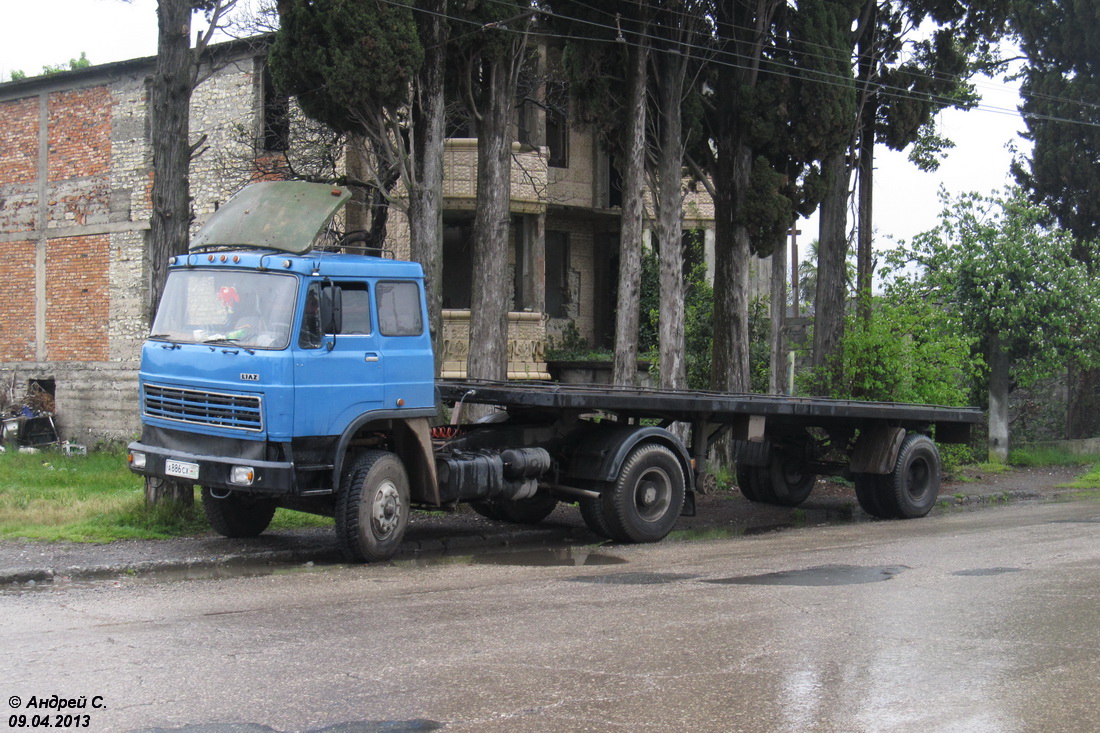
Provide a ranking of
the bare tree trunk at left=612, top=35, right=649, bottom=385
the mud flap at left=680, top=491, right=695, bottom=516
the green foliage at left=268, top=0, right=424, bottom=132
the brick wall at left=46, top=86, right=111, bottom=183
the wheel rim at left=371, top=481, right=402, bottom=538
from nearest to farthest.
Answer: the wheel rim at left=371, top=481, right=402, bottom=538, the mud flap at left=680, top=491, right=695, bottom=516, the green foliage at left=268, top=0, right=424, bottom=132, the bare tree trunk at left=612, top=35, right=649, bottom=385, the brick wall at left=46, top=86, right=111, bottom=183

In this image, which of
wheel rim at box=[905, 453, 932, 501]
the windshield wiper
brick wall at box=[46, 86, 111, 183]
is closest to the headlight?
the windshield wiper

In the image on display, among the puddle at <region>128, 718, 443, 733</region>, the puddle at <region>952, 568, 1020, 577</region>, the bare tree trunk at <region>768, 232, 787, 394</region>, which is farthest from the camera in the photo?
the bare tree trunk at <region>768, 232, 787, 394</region>

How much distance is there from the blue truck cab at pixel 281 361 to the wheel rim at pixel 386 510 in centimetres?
6

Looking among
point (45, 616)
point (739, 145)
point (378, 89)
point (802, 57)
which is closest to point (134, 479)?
point (378, 89)

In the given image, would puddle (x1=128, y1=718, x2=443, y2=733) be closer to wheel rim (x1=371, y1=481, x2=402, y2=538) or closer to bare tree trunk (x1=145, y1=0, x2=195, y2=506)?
wheel rim (x1=371, y1=481, x2=402, y2=538)

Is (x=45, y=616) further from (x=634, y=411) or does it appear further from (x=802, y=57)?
(x=802, y=57)

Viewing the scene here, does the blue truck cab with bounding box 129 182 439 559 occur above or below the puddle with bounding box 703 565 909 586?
above

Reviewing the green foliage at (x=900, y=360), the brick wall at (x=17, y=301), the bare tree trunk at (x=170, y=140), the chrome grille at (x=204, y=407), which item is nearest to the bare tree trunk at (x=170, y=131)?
the bare tree trunk at (x=170, y=140)

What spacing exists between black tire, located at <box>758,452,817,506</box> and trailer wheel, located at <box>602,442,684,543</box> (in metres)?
3.59

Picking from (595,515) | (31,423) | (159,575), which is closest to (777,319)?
(595,515)

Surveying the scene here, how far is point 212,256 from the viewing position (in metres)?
10.4

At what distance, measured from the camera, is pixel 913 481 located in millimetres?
15758

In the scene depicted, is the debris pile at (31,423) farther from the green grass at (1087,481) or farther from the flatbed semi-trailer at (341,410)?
the green grass at (1087,481)

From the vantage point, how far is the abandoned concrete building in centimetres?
2262
